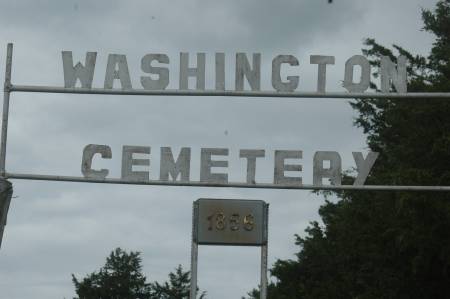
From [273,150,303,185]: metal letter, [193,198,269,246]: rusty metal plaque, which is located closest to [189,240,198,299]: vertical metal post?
[193,198,269,246]: rusty metal plaque

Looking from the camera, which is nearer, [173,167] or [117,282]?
[173,167]

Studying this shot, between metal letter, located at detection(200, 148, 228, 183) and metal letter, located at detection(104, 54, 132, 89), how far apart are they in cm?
143

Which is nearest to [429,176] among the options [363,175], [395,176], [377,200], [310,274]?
[395,176]

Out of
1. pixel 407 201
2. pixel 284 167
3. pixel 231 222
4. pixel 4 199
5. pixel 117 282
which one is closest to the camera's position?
pixel 4 199

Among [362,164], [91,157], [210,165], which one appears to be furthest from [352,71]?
[91,157]

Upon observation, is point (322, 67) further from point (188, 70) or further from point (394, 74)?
point (188, 70)

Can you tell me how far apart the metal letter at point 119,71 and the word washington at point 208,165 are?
2.96 ft

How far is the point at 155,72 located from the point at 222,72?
94 cm

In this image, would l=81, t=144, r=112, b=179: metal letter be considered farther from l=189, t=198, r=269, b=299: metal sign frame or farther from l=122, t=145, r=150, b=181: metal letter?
l=189, t=198, r=269, b=299: metal sign frame

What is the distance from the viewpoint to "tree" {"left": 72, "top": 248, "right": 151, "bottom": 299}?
86250mm

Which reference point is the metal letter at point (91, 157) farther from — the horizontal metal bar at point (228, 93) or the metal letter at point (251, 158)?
the metal letter at point (251, 158)

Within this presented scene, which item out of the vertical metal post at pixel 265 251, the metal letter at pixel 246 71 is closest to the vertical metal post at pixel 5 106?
the metal letter at pixel 246 71

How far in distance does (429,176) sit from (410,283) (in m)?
5.84

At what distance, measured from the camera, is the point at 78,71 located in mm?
16234
